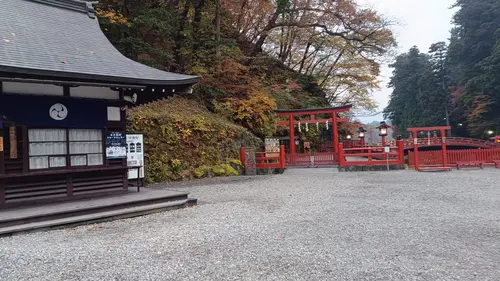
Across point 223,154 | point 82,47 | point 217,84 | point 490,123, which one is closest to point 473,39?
point 490,123

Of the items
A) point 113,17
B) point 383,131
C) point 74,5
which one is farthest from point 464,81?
point 74,5

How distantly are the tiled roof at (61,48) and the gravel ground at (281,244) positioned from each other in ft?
9.67

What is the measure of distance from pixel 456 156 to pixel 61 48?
1751 centimetres

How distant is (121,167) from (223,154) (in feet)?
23.4

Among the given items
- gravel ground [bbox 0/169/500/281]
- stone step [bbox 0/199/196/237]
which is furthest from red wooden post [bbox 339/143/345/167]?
stone step [bbox 0/199/196/237]

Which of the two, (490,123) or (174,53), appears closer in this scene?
(174,53)

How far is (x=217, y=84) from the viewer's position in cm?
1798

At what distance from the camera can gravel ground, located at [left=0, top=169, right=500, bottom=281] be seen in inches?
142

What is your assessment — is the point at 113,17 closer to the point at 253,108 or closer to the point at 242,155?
the point at 253,108

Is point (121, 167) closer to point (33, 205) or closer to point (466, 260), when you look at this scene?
point (33, 205)

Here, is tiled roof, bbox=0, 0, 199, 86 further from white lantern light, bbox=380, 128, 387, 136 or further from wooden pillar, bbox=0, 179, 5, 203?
white lantern light, bbox=380, 128, 387, 136

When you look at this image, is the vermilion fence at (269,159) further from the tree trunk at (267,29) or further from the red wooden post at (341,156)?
the tree trunk at (267,29)

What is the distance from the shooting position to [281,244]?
456cm

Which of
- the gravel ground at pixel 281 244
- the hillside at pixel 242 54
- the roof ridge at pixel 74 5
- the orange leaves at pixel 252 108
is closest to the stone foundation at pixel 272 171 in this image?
the hillside at pixel 242 54
